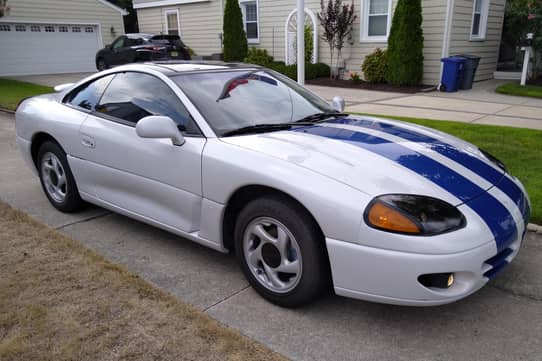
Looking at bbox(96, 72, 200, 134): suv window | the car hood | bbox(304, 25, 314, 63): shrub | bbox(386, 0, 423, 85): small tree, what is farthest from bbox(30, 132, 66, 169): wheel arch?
bbox(304, 25, 314, 63): shrub

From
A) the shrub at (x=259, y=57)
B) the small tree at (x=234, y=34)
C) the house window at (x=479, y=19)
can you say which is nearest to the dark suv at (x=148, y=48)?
the small tree at (x=234, y=34)

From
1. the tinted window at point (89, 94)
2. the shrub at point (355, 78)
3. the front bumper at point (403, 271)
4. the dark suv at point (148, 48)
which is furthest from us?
the dark suv at point (148, 48)

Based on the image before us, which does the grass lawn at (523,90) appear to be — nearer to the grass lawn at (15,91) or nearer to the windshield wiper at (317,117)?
the windshield wiper at (317,117)

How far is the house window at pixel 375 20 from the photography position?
572 inches

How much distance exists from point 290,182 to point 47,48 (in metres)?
23.7

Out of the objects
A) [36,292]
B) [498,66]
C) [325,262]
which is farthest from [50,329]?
[498,66]

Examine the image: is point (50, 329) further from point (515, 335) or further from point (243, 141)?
point (515, 335)

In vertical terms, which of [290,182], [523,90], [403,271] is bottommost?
[523,90]

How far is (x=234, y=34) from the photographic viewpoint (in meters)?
17.9

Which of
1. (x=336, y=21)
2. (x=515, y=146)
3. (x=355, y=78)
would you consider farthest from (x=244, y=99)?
(x=336, y=21)

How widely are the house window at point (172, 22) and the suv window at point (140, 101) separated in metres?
18.9

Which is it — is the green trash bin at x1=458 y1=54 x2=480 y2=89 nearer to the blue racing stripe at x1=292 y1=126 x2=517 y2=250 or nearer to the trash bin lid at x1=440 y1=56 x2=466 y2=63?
the trash bin lid at x1=440 y1=56 x2=466 y2=63

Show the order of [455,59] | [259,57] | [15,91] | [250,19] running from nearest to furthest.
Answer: [455,59] < [15,91] < [259,57] < [250,19]

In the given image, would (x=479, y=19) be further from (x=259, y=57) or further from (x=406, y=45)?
(x=259, y=57)
